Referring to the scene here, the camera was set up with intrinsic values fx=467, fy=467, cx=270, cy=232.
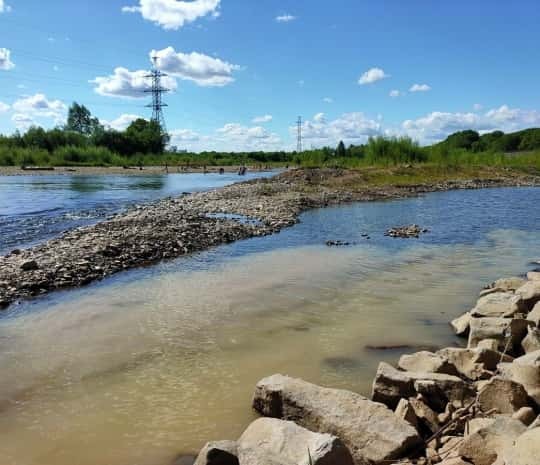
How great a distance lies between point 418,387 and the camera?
5.34 metres

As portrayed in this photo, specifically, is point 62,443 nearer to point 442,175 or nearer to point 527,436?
point 527,436

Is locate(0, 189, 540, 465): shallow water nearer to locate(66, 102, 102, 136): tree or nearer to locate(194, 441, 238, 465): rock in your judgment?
locate(194, 441, 238, 465): rock

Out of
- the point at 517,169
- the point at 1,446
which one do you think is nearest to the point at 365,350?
the point at 1,446

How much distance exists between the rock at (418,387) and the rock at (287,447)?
1543 millimetres

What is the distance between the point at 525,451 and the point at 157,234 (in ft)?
47.1

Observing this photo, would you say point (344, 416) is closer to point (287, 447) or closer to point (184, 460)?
point (287, 447)

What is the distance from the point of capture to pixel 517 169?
2152 inches

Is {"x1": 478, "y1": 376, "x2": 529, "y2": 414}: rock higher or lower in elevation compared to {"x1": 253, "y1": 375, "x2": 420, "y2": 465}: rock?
higher

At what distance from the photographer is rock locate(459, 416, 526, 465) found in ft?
12.9

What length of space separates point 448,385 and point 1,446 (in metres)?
4.98

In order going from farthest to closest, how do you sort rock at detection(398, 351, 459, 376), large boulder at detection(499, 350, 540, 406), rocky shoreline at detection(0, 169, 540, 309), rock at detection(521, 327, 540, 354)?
rocky shoreline at detection(0, 169, 540, 309), rock at detection(521, 327, 540, 354), rock at detection(398, 351, 459, 376), large boulder at detection(499, 350, 540, 406)

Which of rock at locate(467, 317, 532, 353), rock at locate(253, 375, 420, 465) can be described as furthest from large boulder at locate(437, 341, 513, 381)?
rock at locate(253, 375, 420, 465)

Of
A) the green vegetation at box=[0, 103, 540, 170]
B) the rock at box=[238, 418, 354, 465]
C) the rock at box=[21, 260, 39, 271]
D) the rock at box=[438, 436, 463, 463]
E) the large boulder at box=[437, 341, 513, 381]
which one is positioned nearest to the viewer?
the rock at box=[238, 418, 354, 465]

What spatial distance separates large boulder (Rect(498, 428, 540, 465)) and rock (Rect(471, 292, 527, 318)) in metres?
5.01
